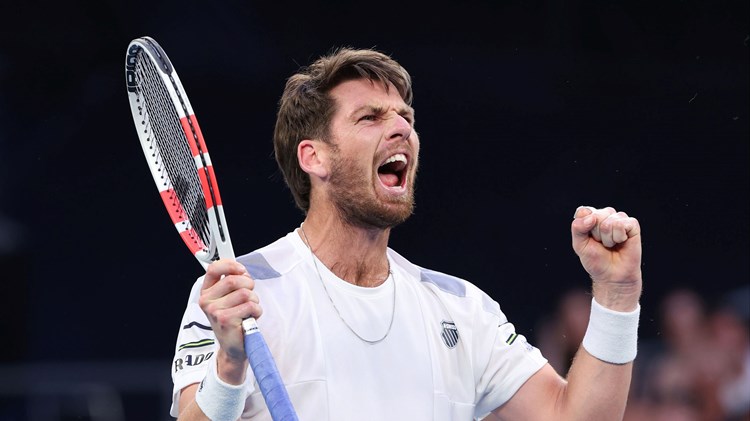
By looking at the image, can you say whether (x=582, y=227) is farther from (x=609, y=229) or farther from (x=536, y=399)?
(x=536, y=399)

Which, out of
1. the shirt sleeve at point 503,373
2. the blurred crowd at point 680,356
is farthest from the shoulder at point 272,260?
the blurred crowd at point 680,356

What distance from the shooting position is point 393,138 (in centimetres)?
314

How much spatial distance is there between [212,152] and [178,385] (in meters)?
2.93

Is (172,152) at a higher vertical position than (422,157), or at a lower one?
lower

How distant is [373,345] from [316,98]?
29.7 inches

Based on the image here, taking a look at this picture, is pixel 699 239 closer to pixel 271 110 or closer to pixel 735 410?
pixel 735 410

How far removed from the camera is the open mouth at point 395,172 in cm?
318

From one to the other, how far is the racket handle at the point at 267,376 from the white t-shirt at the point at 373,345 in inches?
9.7

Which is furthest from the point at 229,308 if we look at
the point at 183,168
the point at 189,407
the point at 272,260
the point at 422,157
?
the point at 422,157

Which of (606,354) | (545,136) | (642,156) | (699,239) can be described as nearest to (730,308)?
(699,239)

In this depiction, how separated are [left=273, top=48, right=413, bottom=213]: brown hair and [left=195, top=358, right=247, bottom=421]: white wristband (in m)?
0.90

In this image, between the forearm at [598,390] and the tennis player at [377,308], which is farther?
the forearm at [598,390]

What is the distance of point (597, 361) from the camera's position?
2.99 m

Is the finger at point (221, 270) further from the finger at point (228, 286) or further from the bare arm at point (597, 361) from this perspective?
the bare arm at point (597, 361)
